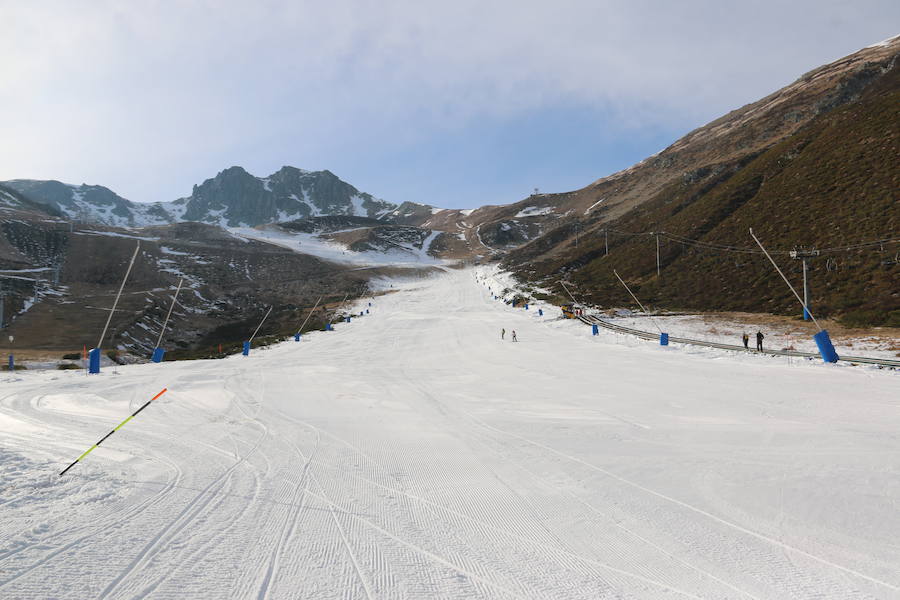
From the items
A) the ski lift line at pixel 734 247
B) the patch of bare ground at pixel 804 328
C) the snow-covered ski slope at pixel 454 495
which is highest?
the ski lift line at pixel 734 247

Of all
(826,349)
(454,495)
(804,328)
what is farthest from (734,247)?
(454,495)

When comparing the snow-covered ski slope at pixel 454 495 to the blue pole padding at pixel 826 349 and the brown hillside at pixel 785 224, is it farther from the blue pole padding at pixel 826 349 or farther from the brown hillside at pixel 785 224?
the brown hillside at pixel 785 224

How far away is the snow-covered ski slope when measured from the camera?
13.3ft

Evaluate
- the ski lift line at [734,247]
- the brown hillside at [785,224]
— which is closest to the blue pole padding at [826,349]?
the brown hillside at [785,224]

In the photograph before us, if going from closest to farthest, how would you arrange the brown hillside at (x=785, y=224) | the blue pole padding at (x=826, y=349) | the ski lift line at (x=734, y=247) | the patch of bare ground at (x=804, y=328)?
the blue pole padding at (x=826, y=349), the patch of bare ground at (x=804, y=328), the brown hillside at (x=785, y=224), the ski lift line at (x=734, y=247)

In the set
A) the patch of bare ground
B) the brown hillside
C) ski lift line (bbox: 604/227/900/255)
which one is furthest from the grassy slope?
the patch of bare ground

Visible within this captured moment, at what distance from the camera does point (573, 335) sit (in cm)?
3594

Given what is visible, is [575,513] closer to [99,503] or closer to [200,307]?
[99,503]

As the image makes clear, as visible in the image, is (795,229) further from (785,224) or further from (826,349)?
(826,349)

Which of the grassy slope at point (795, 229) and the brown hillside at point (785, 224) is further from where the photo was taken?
the brown hillside at point (785, 224)

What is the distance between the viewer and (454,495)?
20.4ft

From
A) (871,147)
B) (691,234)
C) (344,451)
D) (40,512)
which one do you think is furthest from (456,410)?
(871,147)

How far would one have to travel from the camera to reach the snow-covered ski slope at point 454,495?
4066 millimetres

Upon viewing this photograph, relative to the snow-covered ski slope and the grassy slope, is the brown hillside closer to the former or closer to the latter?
the grassy slope
